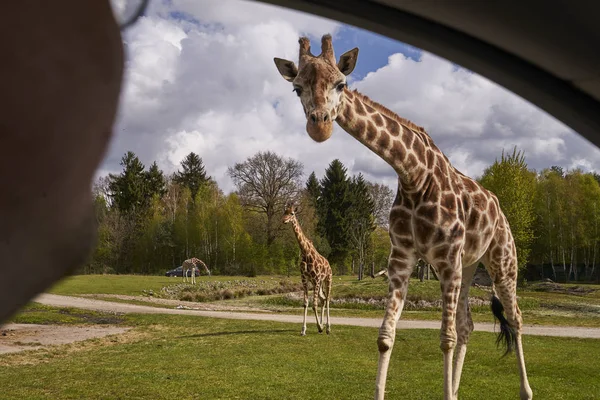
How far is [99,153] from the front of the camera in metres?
0.26

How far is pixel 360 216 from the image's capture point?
30.9m

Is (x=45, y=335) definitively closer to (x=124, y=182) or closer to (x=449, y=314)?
(x=449, y=314)

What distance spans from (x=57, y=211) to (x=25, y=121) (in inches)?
1.8

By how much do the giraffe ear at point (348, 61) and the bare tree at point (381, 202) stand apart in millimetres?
24730

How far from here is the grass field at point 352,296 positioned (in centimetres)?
1388

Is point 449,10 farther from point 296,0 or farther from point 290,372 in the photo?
point 290,372

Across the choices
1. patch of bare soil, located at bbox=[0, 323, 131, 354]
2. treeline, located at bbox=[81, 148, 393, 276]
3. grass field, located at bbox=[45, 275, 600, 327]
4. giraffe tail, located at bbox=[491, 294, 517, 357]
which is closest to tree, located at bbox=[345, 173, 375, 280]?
treeline, located at bbox=[81, 148, 393, 276]

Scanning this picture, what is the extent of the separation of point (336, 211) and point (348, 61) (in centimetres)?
2900

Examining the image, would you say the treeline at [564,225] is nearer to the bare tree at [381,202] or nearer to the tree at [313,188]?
the bare tree at [381,202]

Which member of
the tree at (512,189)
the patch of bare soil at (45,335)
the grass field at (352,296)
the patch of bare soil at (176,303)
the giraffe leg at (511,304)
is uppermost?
the tree at (512,189)

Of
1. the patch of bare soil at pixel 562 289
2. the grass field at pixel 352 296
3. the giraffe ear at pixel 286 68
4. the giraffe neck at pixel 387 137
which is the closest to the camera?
the giraffe ear at pixel 286 68

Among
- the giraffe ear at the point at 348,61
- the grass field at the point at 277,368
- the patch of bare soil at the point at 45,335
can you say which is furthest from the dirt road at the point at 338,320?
the giraffe ear at the point at 348,61

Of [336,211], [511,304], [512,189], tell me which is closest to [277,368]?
[511,304]

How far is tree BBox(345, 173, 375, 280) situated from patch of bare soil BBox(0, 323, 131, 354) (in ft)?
53.3
